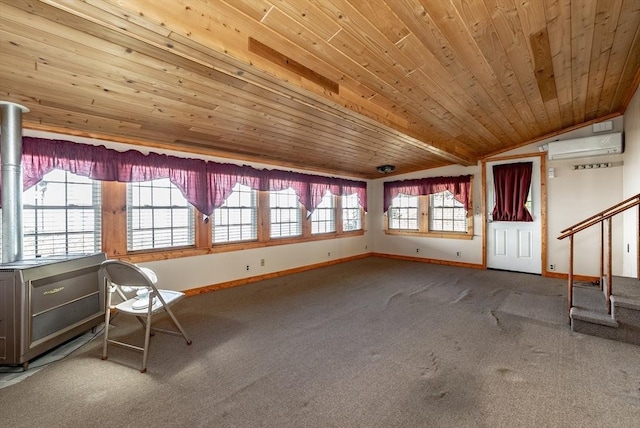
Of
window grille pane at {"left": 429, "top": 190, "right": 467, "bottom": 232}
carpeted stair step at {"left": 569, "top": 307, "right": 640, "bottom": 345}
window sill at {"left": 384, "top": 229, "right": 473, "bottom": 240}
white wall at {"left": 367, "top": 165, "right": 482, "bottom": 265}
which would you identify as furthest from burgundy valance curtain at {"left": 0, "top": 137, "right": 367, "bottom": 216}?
carpeted stair step at {"left": 569, "top": 307, "right": 640, "bottom": 345}

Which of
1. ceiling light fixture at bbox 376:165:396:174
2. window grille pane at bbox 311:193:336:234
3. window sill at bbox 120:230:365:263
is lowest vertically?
window sill at bbox 120:230:365:263

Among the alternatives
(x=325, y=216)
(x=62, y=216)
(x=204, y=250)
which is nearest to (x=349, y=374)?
(x=204, y=250)

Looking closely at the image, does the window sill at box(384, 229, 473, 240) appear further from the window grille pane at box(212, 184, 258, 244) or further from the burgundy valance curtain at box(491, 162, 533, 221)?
the window grille pane at box(212, 184, 258, 244)

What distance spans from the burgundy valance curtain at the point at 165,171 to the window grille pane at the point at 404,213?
2333 mm

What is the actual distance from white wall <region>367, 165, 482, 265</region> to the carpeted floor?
2467 mm

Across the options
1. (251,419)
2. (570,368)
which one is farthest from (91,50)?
(570,368)

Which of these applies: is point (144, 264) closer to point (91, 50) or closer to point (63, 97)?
point (63, 97)

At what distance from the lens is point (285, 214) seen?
18.5 ft

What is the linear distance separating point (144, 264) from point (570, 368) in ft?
14.9

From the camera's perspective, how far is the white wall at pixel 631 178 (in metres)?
3.61

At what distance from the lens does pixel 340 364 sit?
90.0 inches

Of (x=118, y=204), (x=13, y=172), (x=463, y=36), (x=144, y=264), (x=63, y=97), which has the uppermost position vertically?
(x=463, y=36)

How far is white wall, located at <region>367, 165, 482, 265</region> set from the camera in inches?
236

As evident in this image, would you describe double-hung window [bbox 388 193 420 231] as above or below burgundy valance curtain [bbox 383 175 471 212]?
below
